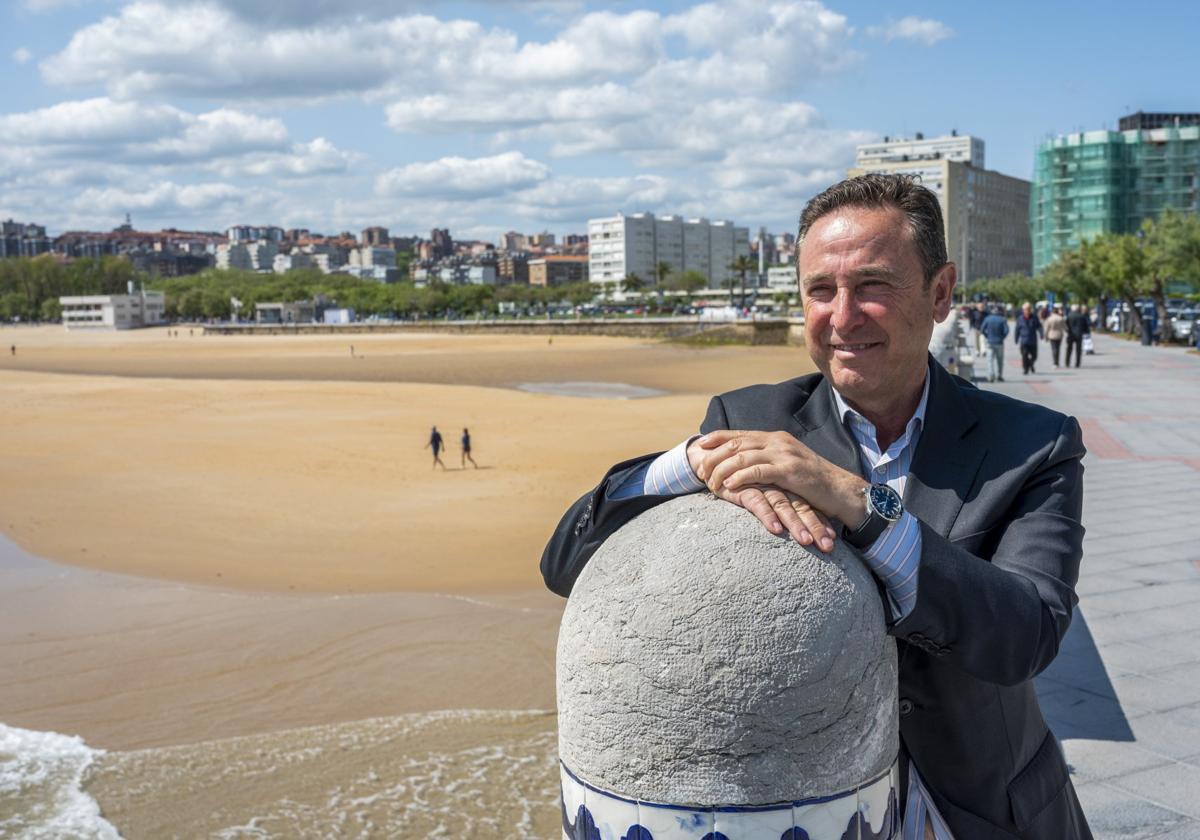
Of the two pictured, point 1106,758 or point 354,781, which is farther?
point 354,781

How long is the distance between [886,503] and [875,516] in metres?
0.03

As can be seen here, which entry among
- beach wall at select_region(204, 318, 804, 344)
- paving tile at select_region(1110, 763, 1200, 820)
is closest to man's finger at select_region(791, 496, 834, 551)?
paving tile at select_region(1110, 763, 1200, 820)

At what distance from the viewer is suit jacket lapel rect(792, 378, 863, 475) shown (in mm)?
1980

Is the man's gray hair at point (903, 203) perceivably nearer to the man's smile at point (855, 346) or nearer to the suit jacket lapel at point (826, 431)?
the man's smile at point (855, 346)

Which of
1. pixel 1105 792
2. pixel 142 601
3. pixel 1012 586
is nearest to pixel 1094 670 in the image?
pixel 1105 792

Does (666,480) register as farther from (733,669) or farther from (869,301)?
(869,301)

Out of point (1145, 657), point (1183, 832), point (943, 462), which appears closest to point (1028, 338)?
point (1145, 657)

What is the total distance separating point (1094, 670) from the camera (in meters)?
5.15

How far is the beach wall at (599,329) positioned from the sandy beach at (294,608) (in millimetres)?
42021

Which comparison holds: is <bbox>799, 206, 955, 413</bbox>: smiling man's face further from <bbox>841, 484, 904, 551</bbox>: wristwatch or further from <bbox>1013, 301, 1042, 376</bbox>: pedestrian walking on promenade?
<bbox>1013, 301, 1042, 376</bbox>: pedestrian walking on promenade

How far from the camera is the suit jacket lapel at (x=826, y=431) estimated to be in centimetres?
198

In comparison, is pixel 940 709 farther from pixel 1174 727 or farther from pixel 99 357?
pixel 99 357

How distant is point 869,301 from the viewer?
1898mm

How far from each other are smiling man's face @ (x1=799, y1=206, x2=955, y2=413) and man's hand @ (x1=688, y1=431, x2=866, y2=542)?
1.17 ft
